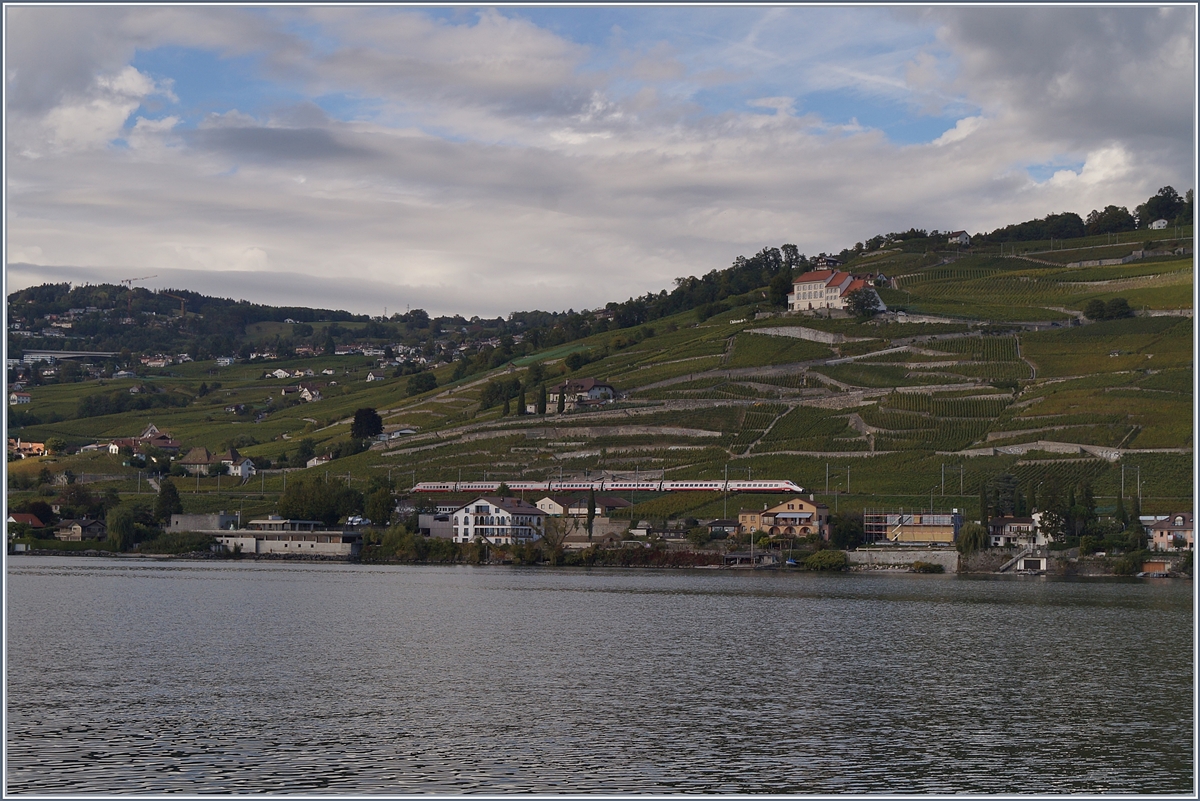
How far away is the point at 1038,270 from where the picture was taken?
180875mm

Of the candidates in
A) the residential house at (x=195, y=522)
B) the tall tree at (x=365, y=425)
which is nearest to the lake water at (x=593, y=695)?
the residential house at (x=195, y=522)

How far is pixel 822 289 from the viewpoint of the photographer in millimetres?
172625

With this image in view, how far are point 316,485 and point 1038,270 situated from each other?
110090mm

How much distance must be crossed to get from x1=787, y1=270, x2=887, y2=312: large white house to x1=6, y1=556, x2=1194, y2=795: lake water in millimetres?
104285

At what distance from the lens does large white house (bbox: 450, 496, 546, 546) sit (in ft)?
367

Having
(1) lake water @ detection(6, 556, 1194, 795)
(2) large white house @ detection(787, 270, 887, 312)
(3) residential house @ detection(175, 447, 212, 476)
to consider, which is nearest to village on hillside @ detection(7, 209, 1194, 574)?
(3) residential house @ detection(175, 447, 212, 476)

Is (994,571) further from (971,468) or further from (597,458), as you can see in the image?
(597,458)

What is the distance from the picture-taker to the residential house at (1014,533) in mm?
97250

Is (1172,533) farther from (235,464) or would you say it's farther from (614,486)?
(235,464)

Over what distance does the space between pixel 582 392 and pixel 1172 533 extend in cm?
7539

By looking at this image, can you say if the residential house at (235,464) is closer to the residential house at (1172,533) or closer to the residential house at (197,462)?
the residential house at (197,462)

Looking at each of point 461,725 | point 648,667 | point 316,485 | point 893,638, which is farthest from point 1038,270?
point 461,725

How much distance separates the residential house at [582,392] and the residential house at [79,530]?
2117 inches

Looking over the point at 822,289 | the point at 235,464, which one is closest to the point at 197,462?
the point at 235,464
